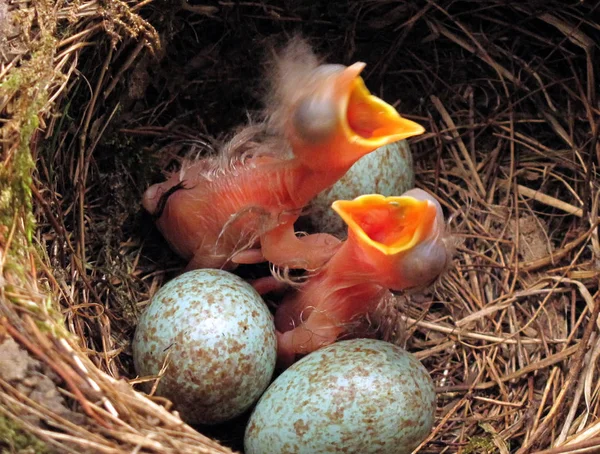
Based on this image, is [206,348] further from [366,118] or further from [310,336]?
[366,118]

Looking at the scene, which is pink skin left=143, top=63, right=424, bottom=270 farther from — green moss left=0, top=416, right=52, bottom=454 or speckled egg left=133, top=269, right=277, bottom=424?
green moss left=0, top=416, right=52, bottom=454

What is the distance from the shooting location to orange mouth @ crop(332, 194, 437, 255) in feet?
4.98

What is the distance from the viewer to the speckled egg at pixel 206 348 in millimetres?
1573

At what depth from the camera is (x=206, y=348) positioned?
1.57 metres

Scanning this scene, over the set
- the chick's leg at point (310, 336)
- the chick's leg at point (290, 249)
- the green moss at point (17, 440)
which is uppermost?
the green moss at point (17, 440)

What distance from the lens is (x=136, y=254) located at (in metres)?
2.03

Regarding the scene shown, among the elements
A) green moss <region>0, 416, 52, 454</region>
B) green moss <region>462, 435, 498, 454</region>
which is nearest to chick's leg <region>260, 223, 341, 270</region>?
green moss <region>462, 435, 498, 454</region>

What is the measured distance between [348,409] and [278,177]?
0.63 meters

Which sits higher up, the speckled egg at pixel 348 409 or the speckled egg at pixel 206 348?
the speckled egg at pixel 206 348

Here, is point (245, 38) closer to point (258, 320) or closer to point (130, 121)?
point (130, 121)

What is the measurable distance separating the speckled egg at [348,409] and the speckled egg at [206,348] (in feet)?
0.26

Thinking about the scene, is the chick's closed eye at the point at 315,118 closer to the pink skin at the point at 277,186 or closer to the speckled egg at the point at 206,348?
the pink skin at the point at 277,186

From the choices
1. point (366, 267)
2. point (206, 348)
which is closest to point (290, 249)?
point (366, 267)

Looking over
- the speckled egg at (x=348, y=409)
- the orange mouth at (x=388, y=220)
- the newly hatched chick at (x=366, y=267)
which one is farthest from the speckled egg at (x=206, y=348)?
the orange mouth at (x=388, y=220)
